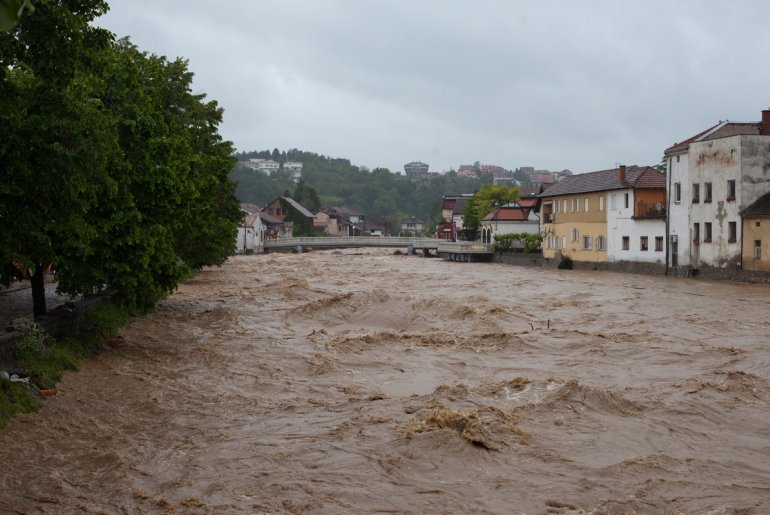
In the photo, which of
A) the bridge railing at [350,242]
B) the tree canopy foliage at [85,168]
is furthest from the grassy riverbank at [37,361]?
the bridge railing at [350,242]

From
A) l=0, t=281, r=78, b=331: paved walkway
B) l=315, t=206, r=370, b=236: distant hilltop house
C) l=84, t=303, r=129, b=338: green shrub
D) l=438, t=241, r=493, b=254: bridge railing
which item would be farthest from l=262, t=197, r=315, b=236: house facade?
l=84, t=303, r=129, b=338: green shrub

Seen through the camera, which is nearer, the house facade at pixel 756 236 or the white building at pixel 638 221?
the house facade at pixel 756 236

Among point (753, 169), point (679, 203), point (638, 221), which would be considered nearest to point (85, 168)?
point (753, 169)

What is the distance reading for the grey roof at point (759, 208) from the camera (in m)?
44.7

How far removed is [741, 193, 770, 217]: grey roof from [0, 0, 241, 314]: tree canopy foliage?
99.4ft

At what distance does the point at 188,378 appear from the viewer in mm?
19359

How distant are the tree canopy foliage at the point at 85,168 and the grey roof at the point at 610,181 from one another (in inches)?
1532

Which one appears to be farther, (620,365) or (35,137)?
(620,365)

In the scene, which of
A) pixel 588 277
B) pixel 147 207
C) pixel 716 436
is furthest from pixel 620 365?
pixel 588 277

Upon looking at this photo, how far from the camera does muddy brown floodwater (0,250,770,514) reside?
1115 centimetres

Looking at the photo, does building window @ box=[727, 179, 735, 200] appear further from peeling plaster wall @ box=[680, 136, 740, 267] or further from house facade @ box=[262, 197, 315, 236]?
house facade @ box=[262, 197, 315, 236]

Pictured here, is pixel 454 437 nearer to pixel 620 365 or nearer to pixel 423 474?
pixel 423 474

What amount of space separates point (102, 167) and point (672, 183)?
45.4 metres

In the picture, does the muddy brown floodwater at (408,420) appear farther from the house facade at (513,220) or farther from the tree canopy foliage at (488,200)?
the tree canopy foliage at (488,200)
